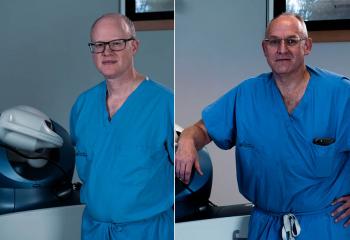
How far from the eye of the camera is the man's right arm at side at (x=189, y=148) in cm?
92

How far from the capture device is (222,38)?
38.9 inches

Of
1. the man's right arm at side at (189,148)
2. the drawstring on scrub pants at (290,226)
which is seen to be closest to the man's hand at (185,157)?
the man's right arm at side at (189,148)

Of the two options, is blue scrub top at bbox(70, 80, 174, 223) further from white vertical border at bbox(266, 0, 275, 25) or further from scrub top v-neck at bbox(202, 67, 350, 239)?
white vertical border at bbox(266, 0, 275, 25)

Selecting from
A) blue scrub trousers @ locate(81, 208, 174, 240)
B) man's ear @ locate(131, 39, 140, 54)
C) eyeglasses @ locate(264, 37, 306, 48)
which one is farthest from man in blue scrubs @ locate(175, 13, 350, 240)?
man's ear @ locate(131, 39, 140, 54)

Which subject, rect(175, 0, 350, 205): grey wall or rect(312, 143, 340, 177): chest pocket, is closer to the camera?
rect(312, 143, 340, 177): chest pocket

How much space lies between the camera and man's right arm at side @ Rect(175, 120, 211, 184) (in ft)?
3.01

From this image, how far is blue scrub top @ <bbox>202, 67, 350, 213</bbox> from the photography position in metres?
0.86

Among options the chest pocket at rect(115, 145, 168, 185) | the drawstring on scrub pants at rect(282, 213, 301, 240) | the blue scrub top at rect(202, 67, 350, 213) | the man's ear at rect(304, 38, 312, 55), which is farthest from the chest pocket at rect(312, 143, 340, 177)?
the chest pocket at rect(115, 145, 168, 185)

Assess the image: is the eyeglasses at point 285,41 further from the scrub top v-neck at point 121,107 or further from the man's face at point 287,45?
the scrub top v-neck at point 121,107

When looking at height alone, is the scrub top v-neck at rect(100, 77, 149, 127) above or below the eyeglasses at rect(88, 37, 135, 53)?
below

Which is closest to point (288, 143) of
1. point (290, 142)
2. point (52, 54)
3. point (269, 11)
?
point (290, 142)

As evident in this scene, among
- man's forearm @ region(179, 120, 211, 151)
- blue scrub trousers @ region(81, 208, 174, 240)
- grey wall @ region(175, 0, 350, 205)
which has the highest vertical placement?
grey wall @ region(175, 0, 350, 205)

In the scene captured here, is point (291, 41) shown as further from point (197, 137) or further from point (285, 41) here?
point (197, 137)

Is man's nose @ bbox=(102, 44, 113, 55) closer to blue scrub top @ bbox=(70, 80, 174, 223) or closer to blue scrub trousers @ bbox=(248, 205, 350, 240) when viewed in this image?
blue scrub top @ bbox=(70, 80, 174, 223)
